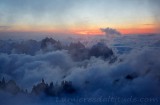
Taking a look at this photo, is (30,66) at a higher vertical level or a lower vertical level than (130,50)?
lower

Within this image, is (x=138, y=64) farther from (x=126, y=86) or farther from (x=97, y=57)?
(x=97, y=57)

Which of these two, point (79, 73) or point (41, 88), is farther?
point (41, 88)

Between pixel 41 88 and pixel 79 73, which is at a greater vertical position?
pixel 79 73

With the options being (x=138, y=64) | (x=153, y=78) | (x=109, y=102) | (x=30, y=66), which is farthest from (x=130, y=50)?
(x=30, y=66)

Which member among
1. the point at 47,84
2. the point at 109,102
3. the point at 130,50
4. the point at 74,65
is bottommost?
the point at 109,102

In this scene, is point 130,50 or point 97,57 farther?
point 97,57
